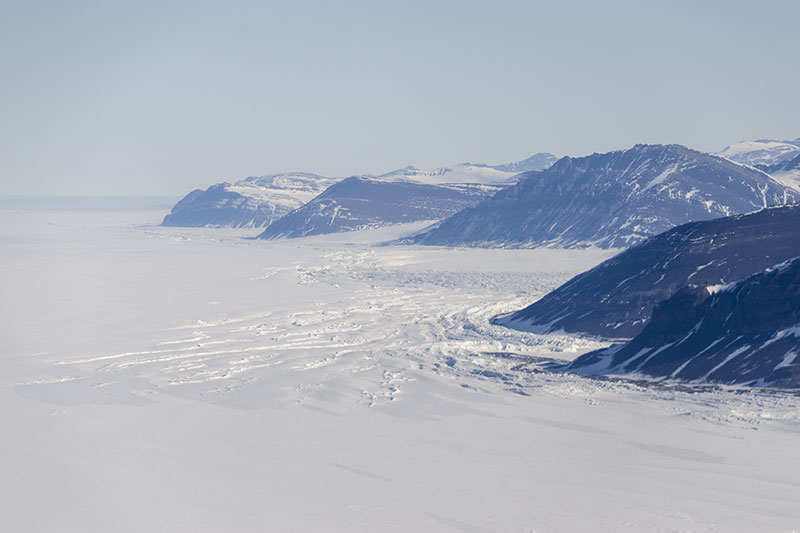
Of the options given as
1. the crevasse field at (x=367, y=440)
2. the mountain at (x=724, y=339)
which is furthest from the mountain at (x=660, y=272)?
the mountain at (x=724, y=339)

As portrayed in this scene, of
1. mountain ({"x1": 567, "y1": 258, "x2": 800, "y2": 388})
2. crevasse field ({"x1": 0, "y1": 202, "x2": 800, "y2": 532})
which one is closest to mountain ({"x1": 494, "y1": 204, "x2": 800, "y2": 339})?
crevasse field ({"x1": 0, "y1": 202, "x2": 800, "y2": 532})

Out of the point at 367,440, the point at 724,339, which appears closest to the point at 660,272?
the point at 724,339

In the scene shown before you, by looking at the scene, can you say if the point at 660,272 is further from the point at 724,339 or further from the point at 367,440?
the point at 367,440

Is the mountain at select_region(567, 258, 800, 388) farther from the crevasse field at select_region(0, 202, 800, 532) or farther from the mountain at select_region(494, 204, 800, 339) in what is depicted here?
the mountain at select_region(494, 204, 800, 339)

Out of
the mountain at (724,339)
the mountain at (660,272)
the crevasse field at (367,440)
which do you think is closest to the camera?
the crevasse field at (367,440)

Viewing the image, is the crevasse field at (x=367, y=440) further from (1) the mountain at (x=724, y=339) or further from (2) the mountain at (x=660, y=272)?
(2) the mountain at (x=660, y=272)

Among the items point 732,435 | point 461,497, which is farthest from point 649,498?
point 732,435
